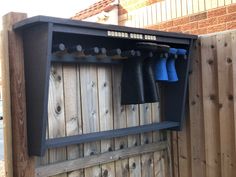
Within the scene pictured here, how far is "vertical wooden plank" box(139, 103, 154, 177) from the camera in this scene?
308 cm

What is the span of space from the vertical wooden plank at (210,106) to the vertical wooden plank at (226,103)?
0.05 meters

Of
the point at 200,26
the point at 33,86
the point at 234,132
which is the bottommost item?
the point at 234,132

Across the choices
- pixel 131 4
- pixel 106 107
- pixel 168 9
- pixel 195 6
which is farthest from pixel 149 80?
pixel 131 4

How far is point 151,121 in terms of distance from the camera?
124 inches

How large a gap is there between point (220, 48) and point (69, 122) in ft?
4.19

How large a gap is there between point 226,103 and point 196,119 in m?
0.36

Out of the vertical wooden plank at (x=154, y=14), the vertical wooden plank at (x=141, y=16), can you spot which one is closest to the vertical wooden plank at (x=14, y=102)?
the vertical wooden plank at (x=154, y=14)

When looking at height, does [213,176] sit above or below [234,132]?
below

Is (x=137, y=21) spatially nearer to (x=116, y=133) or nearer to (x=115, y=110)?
(x=115, y=110)

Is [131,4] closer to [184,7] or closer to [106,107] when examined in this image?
[184,7]

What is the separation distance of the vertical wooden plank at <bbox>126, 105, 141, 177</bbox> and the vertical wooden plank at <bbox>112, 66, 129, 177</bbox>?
0.14 ft

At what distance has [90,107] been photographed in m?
2.71

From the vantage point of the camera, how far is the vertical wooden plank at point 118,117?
2867mm

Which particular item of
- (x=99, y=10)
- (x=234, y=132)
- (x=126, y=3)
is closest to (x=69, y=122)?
(x=234, y=132)
